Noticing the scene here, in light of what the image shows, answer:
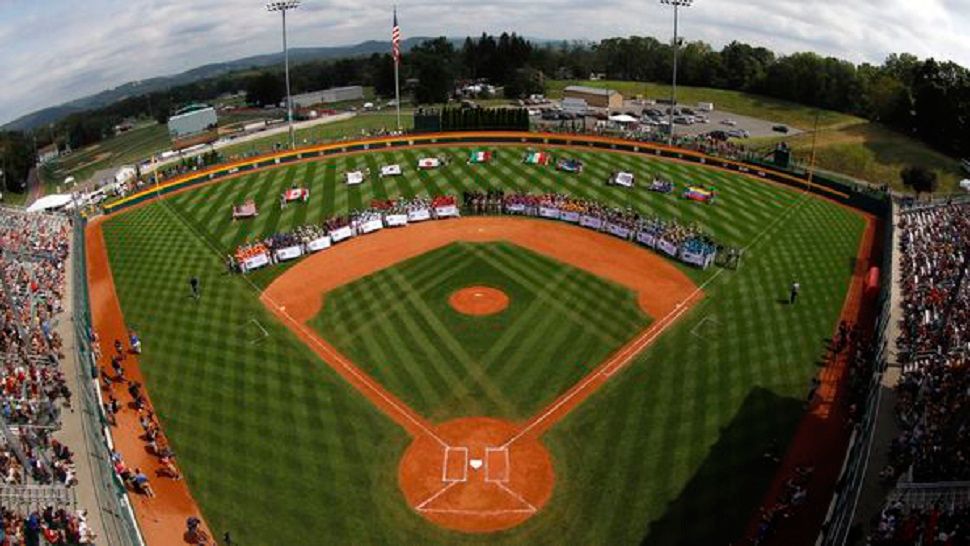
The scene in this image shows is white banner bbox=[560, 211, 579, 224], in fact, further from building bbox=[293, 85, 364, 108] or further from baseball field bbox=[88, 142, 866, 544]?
building bbox=[293, 85, 364, 108]

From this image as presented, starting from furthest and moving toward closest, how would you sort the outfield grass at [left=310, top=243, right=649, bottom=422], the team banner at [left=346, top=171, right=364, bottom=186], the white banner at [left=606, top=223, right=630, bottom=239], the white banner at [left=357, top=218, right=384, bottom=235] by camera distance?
the team banner at [left=346, top=171, right=364, bottom=186], the white banner at [left=357, top=218, right=384, bottom=235], the white banner at [left=606, top=223, right=630, bottom=239], the outfield grass at [left=310, top=243, right=649, bottom=422]

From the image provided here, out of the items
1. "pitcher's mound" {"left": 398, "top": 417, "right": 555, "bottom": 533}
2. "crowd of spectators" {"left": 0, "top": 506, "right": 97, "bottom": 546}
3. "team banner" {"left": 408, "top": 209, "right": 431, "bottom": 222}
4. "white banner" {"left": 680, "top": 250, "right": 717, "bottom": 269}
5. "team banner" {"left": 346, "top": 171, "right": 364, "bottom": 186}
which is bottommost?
"pitcher's mound" {"left": 398, "top": 417, "right": 555, "bottom": 533}

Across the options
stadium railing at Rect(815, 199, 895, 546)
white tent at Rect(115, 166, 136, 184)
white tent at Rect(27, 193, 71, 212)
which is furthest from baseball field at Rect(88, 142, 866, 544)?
white tent at Rect(115, 166, 136, 184)

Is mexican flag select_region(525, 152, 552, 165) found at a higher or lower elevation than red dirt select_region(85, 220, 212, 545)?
higher

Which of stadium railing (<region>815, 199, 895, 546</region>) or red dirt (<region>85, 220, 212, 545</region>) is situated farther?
red dirt (<region>85, 220, 212, 545</region>)

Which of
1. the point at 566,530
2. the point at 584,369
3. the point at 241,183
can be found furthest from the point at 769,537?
the point at 241,183

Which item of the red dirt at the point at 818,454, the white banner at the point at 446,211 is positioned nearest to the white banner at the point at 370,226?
the white banner at the point at 446,211

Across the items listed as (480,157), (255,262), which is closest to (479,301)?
(255,262)

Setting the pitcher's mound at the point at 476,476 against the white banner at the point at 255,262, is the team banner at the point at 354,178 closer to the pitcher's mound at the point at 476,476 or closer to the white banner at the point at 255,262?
the white banner at the point at 255,262
